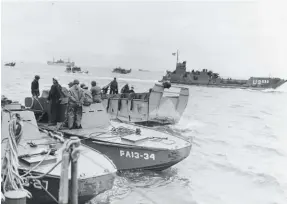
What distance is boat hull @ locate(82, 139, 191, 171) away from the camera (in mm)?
8344

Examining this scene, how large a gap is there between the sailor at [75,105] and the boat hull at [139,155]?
0.94m

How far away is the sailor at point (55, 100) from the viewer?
9.41m

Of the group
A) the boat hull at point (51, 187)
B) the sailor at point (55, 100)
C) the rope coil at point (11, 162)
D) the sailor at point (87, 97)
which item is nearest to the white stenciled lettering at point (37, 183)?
the boat hull at point (51, 187)

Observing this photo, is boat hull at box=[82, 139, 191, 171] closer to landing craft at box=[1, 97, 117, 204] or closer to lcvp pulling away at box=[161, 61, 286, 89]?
landing craft at box=[1, 97, 117, 204]

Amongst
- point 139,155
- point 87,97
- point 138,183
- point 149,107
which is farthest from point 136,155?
point 149,107

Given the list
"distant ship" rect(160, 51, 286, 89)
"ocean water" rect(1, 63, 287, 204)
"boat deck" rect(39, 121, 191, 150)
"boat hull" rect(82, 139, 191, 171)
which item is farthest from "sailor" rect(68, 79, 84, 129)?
"distant ship" rect(160, 51, 286, 89)

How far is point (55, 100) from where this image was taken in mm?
9555

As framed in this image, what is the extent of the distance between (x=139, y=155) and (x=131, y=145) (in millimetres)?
339

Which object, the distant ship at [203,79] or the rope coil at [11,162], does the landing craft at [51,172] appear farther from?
the distant ship at [203,79]

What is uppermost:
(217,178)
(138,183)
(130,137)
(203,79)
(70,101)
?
(203,79)

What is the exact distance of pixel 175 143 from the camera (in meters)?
8.84

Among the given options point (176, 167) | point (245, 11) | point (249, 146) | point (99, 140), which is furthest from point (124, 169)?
point (249, 146)

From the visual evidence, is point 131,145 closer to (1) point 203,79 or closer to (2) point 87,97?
(2) point 87,97

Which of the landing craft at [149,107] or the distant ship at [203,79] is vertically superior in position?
the distant ship at [203,79]
